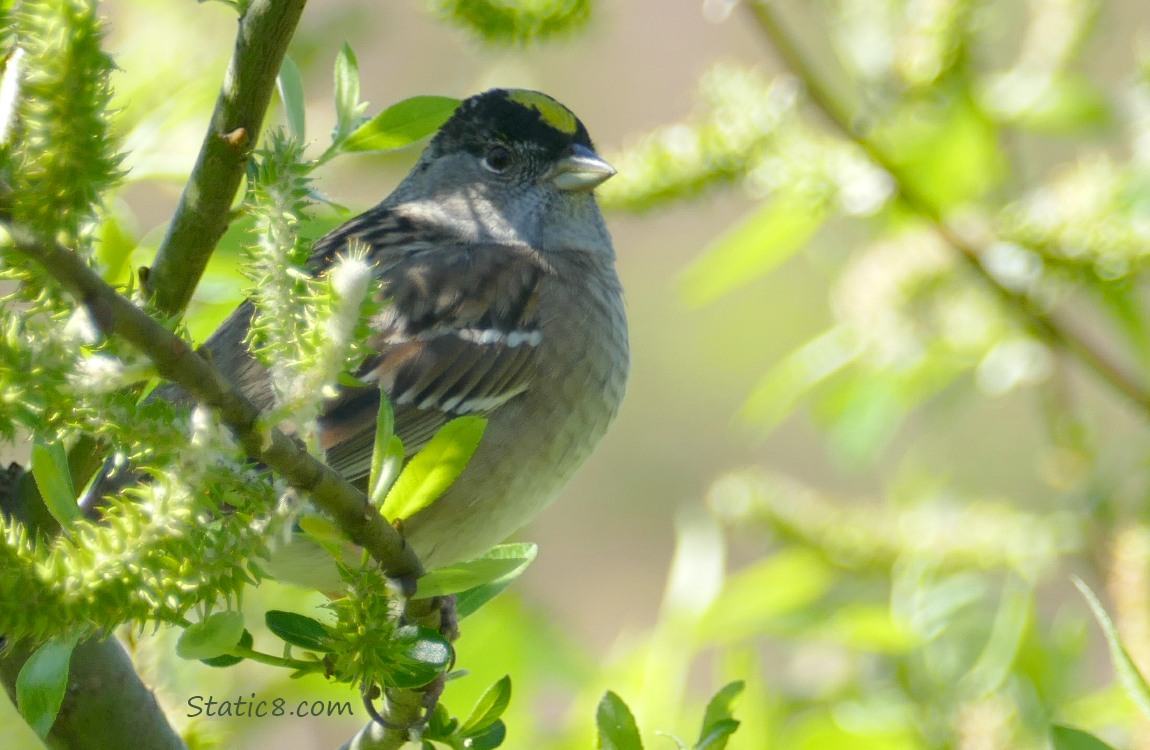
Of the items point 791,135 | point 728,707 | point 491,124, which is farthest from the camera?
point 491,124

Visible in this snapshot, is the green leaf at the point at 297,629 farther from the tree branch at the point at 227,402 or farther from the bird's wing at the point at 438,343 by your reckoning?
the bird's wing at the point at 438,343

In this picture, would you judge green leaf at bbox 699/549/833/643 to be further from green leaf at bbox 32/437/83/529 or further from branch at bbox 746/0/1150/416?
green leaf at bbox 32/437/83/529

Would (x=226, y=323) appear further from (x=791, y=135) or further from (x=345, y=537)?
Answer: (x=345, y=537)

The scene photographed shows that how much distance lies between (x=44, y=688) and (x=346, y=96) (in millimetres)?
532

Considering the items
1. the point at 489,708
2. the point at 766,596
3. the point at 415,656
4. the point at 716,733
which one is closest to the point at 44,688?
the point at 415,656

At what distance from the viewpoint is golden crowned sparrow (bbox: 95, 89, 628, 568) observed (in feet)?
4.99

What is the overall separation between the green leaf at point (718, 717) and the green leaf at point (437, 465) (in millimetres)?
262

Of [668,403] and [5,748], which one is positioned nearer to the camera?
[5,748]

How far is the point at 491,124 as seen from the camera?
81.1 inches

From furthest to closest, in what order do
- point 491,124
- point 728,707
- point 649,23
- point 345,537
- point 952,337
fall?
point 649,23
point 491,124
point 952,337
point 728,707
point 345,537

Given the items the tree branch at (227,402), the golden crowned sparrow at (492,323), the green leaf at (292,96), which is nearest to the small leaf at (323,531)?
the tree branch at (227,402)

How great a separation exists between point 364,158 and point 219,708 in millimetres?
829

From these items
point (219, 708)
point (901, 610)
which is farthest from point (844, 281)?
point (219, 708)

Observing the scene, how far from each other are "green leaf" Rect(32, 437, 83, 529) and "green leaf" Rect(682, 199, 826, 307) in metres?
1.04
